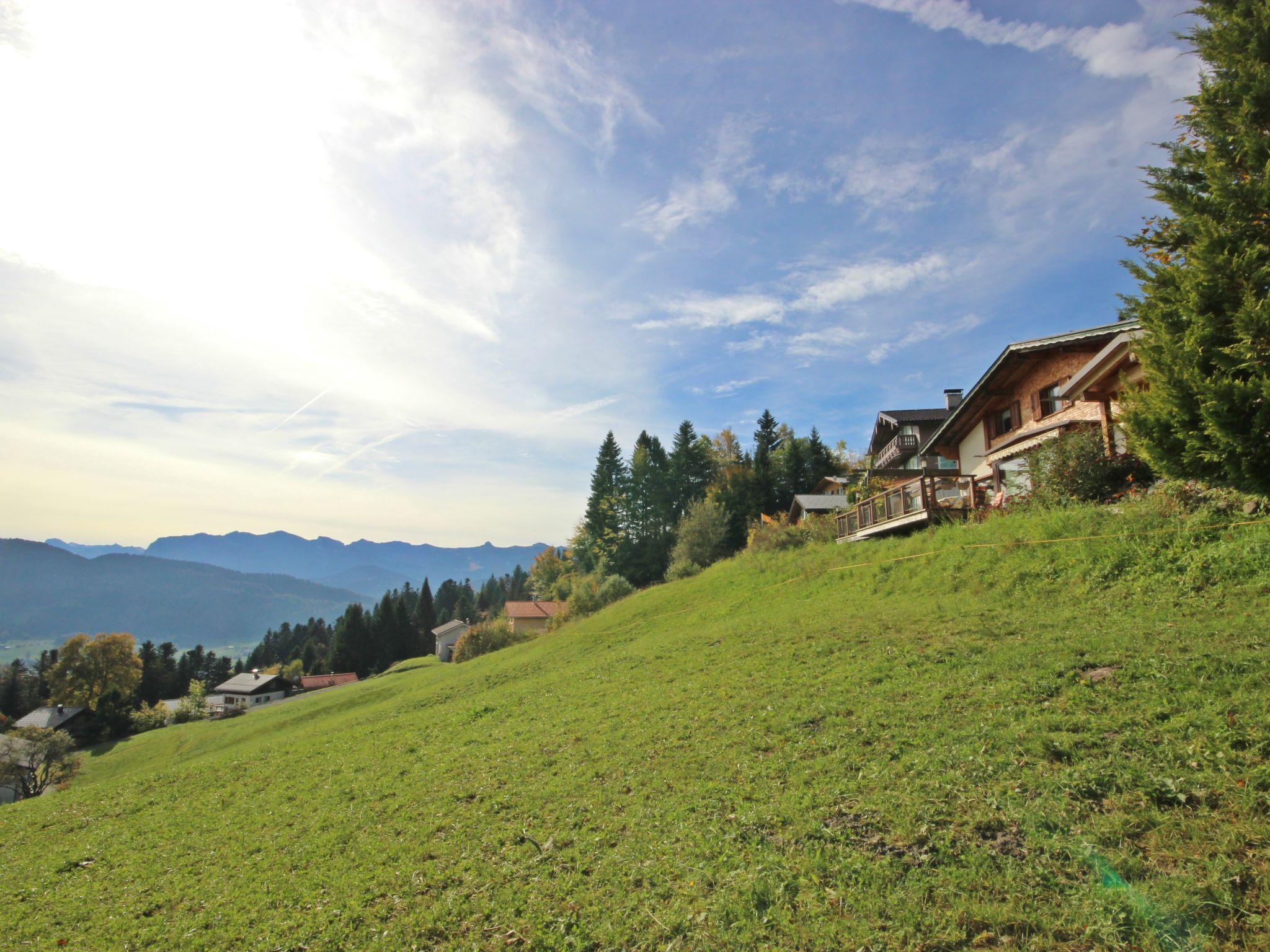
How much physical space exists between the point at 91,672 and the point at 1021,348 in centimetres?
9529

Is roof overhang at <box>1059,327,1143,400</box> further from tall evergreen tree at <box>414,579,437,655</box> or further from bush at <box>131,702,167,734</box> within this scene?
tall evergreen tree at <box>414,579,437,655</box>

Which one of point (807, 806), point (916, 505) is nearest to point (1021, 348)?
point (916, 505)

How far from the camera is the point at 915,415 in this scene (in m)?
47.1

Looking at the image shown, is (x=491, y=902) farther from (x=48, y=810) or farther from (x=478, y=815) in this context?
Result: (x=48, y=810)

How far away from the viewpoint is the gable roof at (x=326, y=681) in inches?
3322

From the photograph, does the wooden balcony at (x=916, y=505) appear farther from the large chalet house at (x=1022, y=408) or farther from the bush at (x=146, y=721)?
the bush at (x=146, y=721)

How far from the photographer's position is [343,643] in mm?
92000

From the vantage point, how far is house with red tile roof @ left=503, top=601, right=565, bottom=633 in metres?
65.7

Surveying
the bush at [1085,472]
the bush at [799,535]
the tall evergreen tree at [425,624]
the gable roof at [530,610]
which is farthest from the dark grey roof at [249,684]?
the bush at [1085,472]

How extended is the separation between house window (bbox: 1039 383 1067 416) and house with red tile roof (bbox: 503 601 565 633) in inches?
1955

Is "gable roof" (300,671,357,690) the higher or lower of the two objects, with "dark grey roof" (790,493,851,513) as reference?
lower

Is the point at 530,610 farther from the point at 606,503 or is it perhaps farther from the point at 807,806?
the point at 807,806

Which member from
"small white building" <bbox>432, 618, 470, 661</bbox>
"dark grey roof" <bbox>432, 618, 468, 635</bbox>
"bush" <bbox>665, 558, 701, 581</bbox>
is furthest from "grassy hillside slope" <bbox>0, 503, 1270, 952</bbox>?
"dark grey roof" <bbox>432, 618, 468, 635</bbox>

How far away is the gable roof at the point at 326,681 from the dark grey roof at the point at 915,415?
76.3 meters
